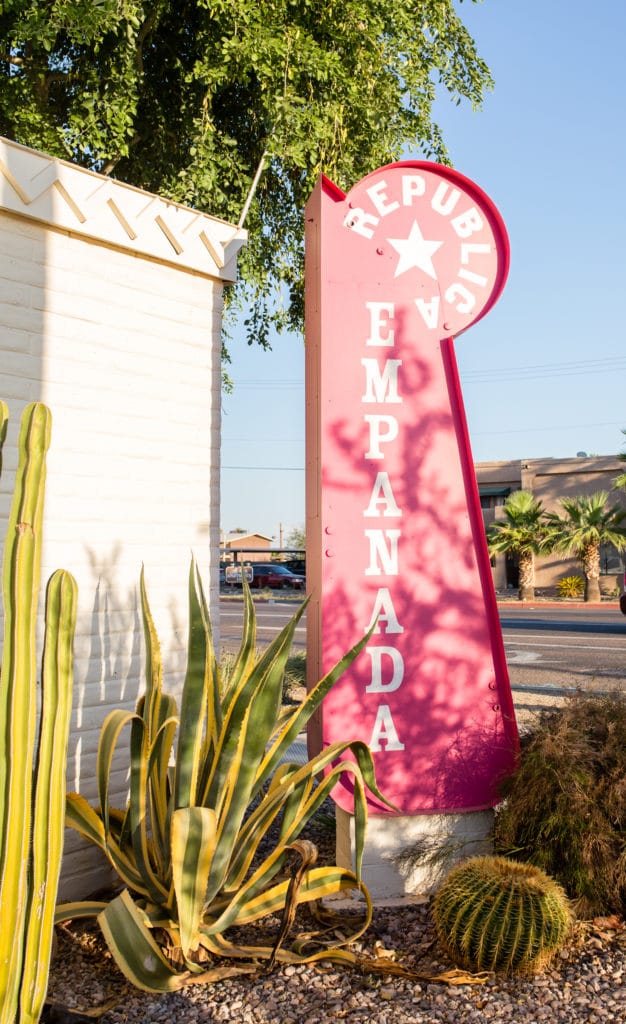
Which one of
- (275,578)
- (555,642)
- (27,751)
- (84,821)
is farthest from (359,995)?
(275,578)

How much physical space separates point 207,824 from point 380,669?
1419 millimetres

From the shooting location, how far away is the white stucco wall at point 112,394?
3.86 metres

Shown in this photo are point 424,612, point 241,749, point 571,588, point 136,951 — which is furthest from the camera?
point 571,588

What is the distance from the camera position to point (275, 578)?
41531 millimetres

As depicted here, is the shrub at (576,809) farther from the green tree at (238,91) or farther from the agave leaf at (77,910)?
the green tree at (238,91)

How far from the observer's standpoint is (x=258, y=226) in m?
11.3

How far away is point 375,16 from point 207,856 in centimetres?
960

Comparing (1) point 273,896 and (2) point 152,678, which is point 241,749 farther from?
(1) point 273,896

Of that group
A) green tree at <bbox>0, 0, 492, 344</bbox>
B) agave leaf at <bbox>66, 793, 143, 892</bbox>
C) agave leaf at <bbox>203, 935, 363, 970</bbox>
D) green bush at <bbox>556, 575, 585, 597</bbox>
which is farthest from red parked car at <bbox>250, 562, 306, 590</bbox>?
agave leaf at <bbox>203, 935, 363, 970</bbox>

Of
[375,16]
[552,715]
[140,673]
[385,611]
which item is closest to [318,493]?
[385,611]

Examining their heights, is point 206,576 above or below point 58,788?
above

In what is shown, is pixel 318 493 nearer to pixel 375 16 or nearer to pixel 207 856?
pixel 207 856

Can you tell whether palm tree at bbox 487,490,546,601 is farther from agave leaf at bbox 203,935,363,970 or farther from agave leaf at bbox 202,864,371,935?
agave leaf at bbox 203,935,363,970

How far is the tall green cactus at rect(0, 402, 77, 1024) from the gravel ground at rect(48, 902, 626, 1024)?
0.47 meters
